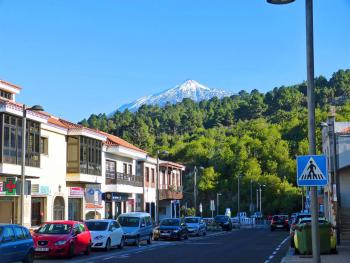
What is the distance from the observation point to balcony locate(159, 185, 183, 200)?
225 ft

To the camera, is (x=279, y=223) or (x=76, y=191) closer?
(x=76, y=191)

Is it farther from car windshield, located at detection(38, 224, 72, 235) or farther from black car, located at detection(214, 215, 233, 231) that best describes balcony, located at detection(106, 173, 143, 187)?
car windshield, located at detection(38, 224, 72, 235)

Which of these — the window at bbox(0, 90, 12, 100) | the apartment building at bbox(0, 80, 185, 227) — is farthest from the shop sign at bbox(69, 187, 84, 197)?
the window at bbox(0, 90, 12, 100)

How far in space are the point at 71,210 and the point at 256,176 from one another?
246 feet

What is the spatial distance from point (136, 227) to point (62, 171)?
10.8 m

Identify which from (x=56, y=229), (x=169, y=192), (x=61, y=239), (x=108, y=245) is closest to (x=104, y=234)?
(x=108, y=245)

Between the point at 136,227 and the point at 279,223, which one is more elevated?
the point at 136,227

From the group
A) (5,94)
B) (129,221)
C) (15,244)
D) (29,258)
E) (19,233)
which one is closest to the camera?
(15,244)

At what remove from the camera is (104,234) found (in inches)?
1117

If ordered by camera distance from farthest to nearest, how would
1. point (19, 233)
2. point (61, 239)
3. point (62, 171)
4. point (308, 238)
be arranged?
point (62, 171) < point (61, 239) < point (308, 238) < point (19, 233)

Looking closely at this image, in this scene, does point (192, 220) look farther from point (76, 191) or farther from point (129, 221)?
point (129, 221)

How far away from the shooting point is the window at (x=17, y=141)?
33969 millimetres

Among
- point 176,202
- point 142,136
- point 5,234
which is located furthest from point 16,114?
point 142,136

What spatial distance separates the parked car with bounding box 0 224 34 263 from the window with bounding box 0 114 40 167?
15365mm
